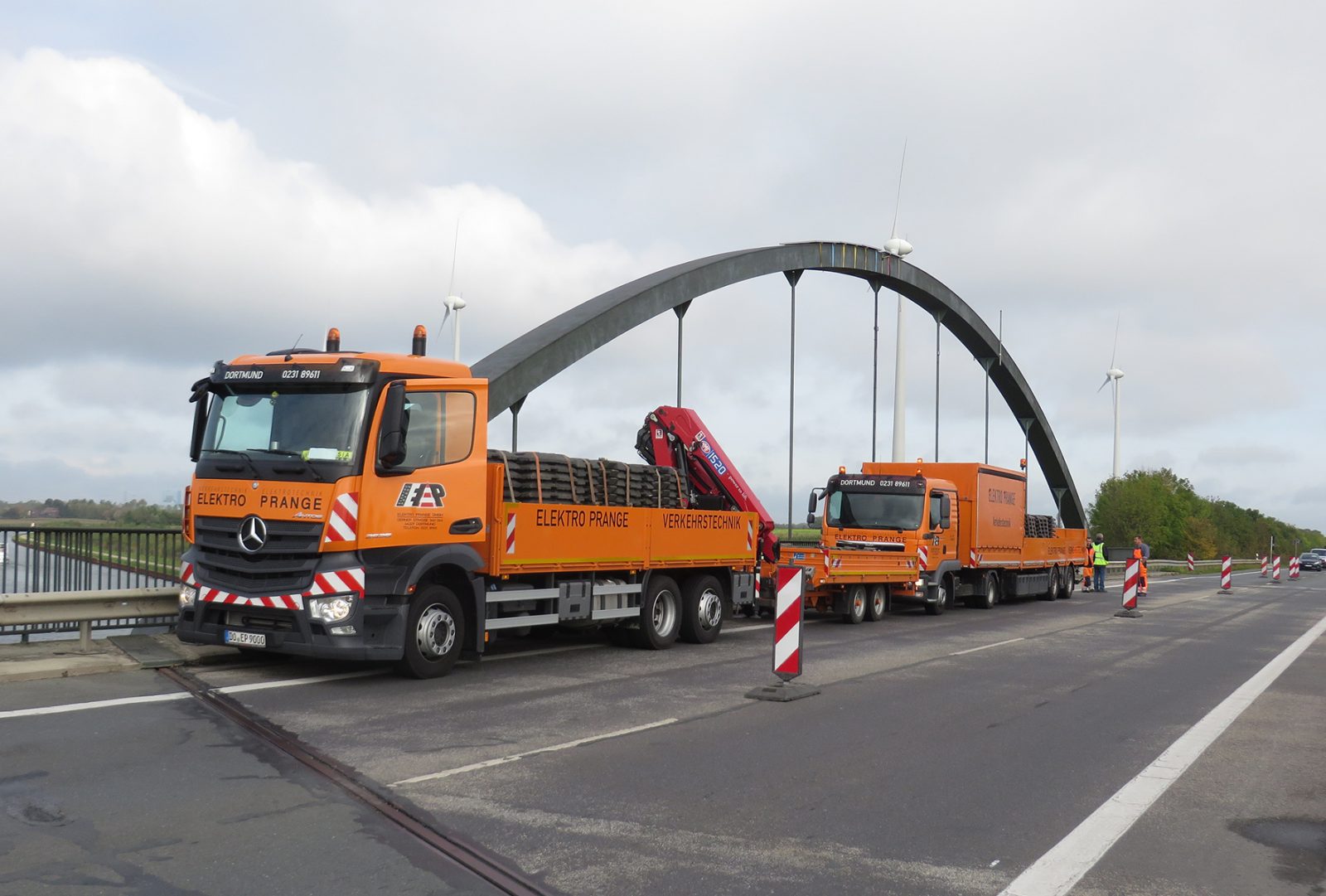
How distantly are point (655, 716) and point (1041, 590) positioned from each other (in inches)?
914

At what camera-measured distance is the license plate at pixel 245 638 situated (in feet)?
32.7

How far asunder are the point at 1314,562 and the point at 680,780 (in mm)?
78447

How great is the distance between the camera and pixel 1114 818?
6270mm

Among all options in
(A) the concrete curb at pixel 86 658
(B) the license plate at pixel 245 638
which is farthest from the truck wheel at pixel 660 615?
(B) the license plate at pixel 245 638

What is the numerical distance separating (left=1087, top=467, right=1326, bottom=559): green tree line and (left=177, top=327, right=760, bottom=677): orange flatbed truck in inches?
2980

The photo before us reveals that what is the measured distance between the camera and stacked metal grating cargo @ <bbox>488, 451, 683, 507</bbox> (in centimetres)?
1191

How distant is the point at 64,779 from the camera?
641cm

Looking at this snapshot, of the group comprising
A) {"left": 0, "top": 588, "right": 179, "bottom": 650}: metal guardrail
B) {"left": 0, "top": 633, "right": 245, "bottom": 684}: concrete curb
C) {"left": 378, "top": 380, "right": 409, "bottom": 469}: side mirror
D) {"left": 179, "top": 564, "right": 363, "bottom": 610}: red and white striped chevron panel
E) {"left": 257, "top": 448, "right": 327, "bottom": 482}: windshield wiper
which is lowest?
{"left": 0, "top": 633, "right": 245, "bottom": 684}: concrete curb

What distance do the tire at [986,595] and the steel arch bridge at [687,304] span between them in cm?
944

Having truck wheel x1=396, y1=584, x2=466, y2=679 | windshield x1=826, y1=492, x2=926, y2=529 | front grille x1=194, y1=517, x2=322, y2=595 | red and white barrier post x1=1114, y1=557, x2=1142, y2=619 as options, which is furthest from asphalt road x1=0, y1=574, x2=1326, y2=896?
red and white barrier post x1=1114, y1=557, x2=1142, y2=619

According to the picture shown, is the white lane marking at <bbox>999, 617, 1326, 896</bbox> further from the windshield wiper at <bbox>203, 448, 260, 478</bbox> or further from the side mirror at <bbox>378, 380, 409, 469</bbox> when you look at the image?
the windshield wiper at <bbox>203, 448, 260, 478</bbox>

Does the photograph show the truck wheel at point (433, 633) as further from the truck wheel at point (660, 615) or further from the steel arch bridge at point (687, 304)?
the steel arch bridge at point (687, 304)

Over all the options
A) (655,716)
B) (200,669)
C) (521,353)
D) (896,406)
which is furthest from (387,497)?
(896,406)

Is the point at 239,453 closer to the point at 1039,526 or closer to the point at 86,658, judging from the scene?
the point at 86,658
